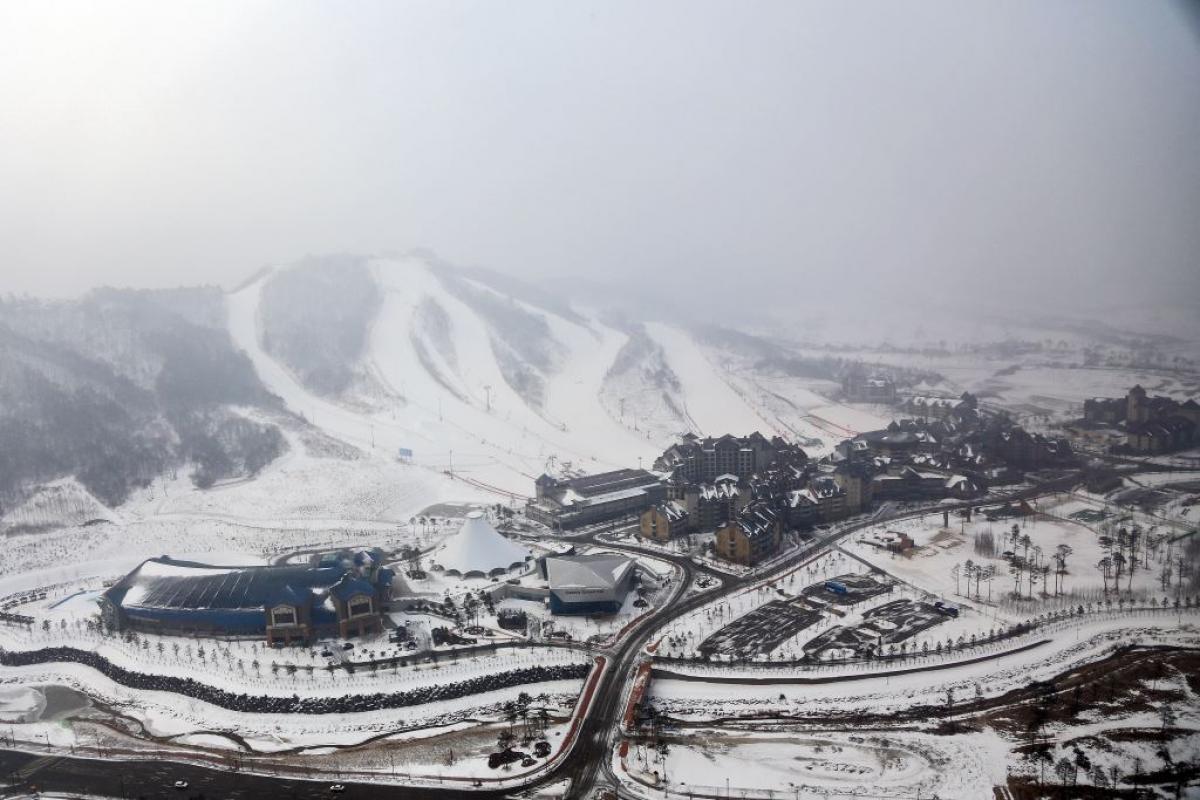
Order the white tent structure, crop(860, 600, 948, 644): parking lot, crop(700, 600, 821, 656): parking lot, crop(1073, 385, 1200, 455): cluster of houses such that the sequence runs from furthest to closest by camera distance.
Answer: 1. crop(1073, 385, 1200, 455): cluster of houses
2. the white tent structure
3. crop(860, 600, 948, 644): parking lot
4. crop(700, 600, 821, 656): parking lot

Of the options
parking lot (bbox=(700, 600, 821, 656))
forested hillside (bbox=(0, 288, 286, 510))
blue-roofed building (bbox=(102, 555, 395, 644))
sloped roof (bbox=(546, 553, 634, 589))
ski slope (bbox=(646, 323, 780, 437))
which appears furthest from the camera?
ski slope (bbox=(646, 323, 780, 437))

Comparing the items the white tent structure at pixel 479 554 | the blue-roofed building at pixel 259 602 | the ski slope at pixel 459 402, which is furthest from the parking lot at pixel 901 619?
the ski slope at pixel 459 402

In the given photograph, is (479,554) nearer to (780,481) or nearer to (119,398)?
(780,481)

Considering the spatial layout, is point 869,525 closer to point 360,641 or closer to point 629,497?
point 629,497

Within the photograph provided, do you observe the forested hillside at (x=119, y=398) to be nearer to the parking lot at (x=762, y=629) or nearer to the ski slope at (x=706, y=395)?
the ski slope at (x=706, y=395)

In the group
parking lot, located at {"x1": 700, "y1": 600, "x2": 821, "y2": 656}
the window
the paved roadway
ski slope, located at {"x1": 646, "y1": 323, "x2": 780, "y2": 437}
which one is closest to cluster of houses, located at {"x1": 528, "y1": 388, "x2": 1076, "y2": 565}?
parking lot, located at {"x1": 700, "y1": 600, "x2": 821, "y2": 656}

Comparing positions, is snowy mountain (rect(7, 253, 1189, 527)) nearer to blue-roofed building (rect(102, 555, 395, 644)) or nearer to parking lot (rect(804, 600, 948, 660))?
blue-roofed building (rect(102, 555, 395, 644))

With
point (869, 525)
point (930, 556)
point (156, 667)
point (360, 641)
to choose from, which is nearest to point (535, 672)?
point (360, 641)
